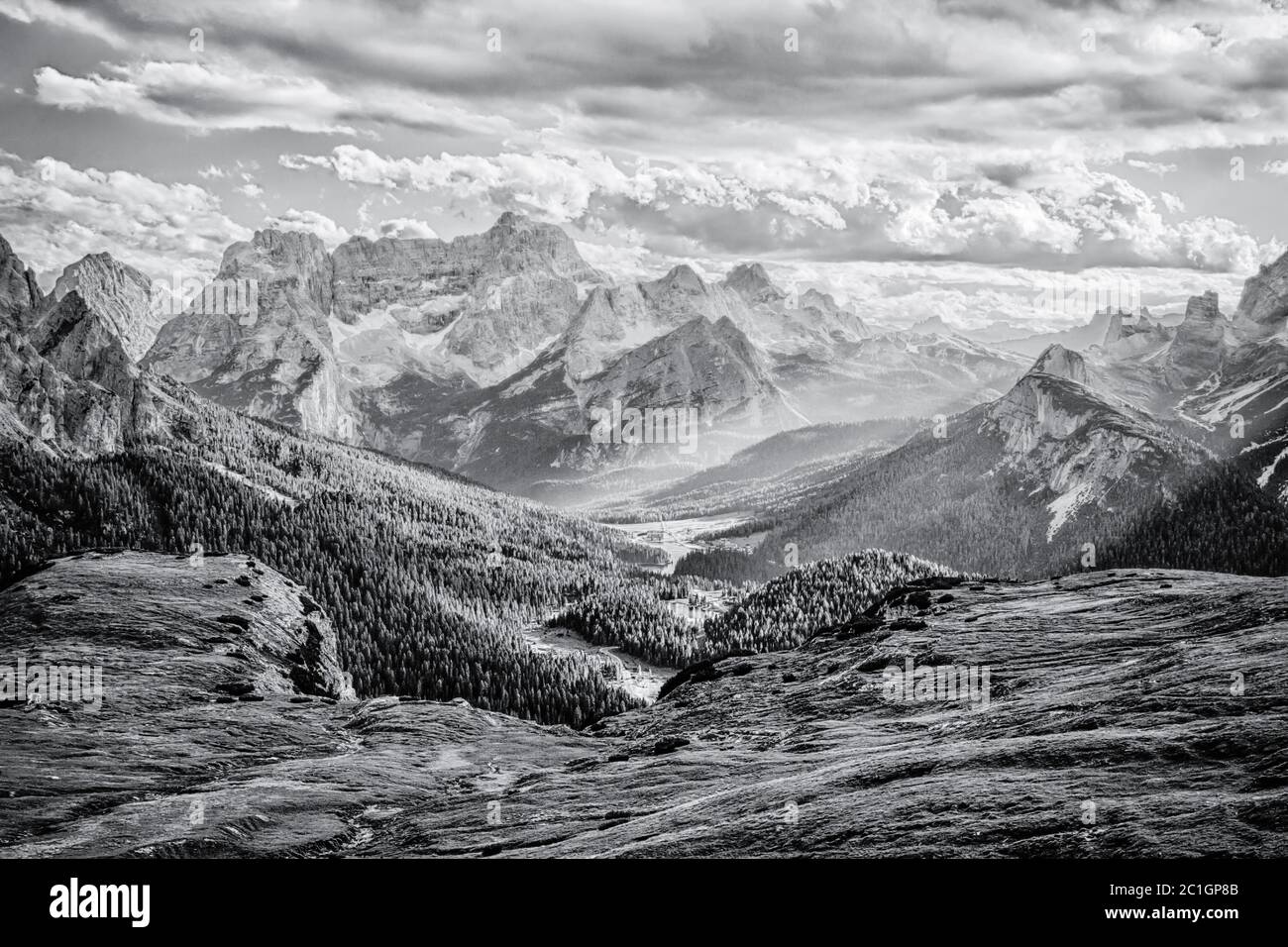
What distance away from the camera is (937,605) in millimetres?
162875

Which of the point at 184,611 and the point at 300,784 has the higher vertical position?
the point at 184,611

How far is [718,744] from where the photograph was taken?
9694 cm

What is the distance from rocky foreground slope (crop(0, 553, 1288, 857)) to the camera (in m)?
47.3

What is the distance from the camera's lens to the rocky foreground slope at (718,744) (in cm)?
4734
